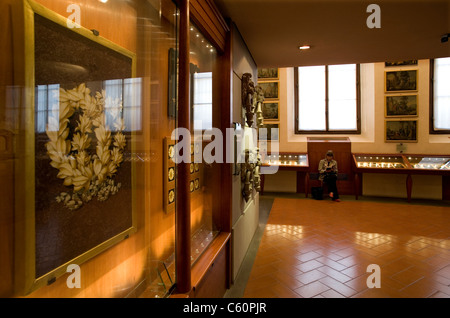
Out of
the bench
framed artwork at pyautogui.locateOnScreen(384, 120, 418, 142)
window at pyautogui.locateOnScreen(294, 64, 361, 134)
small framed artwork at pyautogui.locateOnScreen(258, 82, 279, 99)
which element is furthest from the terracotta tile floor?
small framed artwork at pyautogui.locateOnScreen(258, 82, 279, 99)

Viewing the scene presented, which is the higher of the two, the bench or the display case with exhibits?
the display case with exhibits

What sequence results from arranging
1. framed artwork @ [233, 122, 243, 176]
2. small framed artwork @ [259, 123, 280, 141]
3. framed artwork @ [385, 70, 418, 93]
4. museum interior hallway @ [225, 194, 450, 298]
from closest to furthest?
museum interior hallway @ [225, 194, 450, 298]
framed artwork @ [233, 122, 243, 176]
framed artwork @ [385, 70, 418, 93]
small framed artwork @ [259, 123, 280, 141]

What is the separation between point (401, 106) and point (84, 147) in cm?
943

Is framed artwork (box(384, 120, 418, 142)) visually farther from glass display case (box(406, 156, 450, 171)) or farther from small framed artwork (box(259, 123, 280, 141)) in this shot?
small framed artwork (box(259, 123, 280, 141))

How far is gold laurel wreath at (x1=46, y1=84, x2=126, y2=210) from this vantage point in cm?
111

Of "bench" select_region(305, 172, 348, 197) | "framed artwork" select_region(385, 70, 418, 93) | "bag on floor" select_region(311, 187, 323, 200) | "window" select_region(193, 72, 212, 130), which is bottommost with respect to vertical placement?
"bag on floor" select_region(311, 187, 323, 200)

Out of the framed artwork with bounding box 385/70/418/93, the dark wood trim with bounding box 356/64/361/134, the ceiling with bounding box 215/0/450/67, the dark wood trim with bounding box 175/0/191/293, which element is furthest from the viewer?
the dark wood trim with bounding box 356/64/361/134

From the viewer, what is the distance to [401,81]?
849 centimetres

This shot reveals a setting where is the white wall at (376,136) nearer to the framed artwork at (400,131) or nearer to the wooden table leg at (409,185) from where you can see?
the framed artwork at (400,131)

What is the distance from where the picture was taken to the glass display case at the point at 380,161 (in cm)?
801

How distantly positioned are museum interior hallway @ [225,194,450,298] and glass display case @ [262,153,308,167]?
6.76 ft
